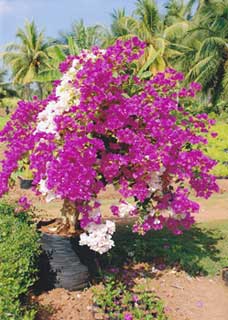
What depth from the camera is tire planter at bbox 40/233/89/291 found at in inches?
197

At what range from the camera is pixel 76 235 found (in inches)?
209

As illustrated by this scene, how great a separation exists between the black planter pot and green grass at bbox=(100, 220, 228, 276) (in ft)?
2.24

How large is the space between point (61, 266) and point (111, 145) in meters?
1.48

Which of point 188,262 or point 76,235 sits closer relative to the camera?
point 76,235

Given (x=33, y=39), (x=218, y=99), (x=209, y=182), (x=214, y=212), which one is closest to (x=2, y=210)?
(x=209, y=182)

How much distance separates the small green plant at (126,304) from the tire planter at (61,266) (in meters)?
0.29

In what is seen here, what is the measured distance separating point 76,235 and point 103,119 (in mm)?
1467

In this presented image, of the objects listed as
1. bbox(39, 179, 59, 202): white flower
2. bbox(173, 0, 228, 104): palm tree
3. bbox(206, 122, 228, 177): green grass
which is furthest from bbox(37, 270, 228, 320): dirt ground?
bbox(173, 0, 228, 104): palm tree

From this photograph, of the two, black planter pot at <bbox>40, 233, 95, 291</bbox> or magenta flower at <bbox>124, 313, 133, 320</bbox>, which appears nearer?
magenta flower at <bbox>124, 313, 133, 320</bbox>

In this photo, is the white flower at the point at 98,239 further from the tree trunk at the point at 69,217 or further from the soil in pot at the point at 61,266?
the tree trunk at the point at 69,217

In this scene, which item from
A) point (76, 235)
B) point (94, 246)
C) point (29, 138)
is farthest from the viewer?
point (76, 235)

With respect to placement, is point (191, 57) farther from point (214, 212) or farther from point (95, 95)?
point (95, 95)

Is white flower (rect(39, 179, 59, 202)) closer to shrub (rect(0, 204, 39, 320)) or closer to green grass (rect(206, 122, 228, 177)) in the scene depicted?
shrub (rect(0, 204, 39, 320))

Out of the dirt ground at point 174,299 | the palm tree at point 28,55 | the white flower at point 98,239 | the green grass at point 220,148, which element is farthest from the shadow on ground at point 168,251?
the palm tree at point 28,55
